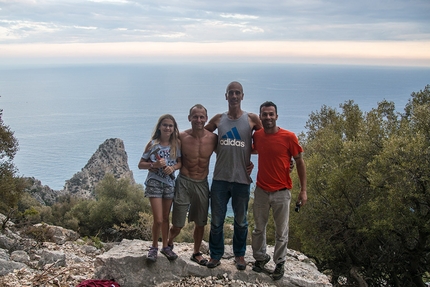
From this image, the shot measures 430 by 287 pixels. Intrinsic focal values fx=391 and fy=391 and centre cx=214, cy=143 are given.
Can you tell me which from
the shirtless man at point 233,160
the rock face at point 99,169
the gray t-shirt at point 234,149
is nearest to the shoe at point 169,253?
the shirtless man at point 233,160

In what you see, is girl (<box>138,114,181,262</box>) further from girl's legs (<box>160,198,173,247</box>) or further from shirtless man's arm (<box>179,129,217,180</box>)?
shirtless man's arm (<box>179,129,217,180</box>)

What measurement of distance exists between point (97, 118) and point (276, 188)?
615 ft

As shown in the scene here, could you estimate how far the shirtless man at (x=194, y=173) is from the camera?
22.4 ft

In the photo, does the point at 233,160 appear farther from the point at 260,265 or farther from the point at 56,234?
the point at 56,234

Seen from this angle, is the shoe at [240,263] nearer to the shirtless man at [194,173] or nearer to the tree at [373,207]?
the shirtless man at [194,173]

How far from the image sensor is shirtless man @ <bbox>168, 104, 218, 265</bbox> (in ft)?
22.4

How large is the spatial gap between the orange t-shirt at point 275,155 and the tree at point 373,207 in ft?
30.3

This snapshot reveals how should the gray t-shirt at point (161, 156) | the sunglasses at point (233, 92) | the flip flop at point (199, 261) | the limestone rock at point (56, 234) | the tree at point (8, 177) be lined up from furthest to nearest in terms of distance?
the tree at point (8, 177) < the limestone rock at point (56, 234) < the flip flop at point (199, 261) < the gray t-shirt at point (161, 156) < the sunglasses at point (233, 92)

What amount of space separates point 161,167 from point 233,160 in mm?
1227

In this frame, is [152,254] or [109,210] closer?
[152,254]

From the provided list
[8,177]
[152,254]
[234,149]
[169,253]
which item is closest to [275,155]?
[234,149]

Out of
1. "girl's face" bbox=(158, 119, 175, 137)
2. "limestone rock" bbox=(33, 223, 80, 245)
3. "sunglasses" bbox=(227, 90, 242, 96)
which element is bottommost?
"limestone rock" bbox=(33, 223, 80, 245)

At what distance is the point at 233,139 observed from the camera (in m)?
6.66

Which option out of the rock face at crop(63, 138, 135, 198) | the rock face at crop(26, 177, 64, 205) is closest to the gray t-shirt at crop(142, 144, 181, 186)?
the rock face at crop(26, 177, 64, 205)
